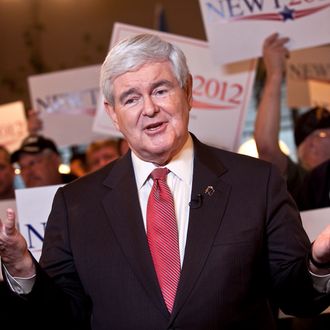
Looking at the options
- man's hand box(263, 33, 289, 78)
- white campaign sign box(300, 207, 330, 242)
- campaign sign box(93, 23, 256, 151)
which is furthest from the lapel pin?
campaign sign box(93, 23, 256, 151)

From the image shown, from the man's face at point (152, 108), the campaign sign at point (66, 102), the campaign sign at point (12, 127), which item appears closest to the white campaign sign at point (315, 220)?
the man's face at point (152, 108)

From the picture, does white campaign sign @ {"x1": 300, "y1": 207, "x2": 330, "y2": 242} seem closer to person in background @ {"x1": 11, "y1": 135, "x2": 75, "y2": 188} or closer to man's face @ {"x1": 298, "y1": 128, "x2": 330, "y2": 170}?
man's face @ {"x1": 298, "y1": 128, "x2": 330, "y2": 170}

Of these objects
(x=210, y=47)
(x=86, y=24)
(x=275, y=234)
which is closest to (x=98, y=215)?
(x=275, y=234)

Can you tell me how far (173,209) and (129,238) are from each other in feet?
0.52

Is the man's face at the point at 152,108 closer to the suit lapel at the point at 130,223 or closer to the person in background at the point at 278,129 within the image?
the suit lapel at the point at 130,223

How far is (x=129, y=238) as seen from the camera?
2490mm

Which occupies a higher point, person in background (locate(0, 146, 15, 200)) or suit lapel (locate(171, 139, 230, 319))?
suit lapel (locate(171, 139, 230, 319))

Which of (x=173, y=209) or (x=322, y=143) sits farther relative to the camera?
(x=322, y=143)

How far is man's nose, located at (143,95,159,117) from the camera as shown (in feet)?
8.07

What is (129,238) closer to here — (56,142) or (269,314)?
(269,314)

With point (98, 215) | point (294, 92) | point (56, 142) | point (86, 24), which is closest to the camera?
point (98, 215)

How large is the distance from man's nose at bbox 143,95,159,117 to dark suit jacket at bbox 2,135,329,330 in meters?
0.24

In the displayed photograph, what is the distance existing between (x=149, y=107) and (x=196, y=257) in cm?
46

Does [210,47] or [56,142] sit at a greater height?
[210,47]
